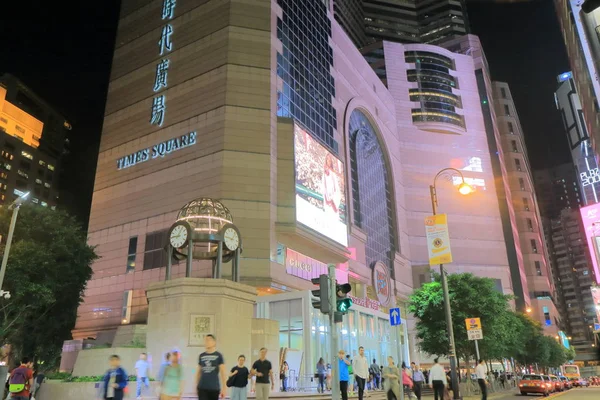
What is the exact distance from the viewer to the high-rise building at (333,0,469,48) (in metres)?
146

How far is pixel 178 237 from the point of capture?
26719 millimetres

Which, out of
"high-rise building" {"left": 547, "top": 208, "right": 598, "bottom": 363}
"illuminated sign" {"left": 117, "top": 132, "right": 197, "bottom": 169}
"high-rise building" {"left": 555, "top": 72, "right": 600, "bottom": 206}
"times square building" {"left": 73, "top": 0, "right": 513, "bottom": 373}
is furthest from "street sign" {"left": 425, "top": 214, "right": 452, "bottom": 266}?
"high-rise building" {"left": 547, "top": 208, "right": 598, "bottom": 363}

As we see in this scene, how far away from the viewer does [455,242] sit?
8938 centimetres

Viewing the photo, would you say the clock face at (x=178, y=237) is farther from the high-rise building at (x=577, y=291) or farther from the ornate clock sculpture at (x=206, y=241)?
the high-rise building at (x=577, y=291)

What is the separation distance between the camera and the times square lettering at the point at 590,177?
110 meters

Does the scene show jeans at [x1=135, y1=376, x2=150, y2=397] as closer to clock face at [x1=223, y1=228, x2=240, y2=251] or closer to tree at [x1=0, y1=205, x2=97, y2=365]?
clock face at [x1=223, y1=228, x2=240, y2=251]

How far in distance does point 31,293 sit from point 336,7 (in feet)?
395

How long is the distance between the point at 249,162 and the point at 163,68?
18592 millimetres

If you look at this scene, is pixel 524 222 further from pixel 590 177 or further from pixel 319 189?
pixel 319 189

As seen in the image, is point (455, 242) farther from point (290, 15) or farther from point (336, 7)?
point (336, 7)

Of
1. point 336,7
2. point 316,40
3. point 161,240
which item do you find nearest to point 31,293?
point 161,240

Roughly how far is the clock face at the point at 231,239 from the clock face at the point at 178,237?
218 centimetres

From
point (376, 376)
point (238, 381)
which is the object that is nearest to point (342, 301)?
point (238, 381)

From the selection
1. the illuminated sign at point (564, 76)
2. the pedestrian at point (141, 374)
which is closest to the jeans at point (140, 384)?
the pedestrian at point (141, 374)
